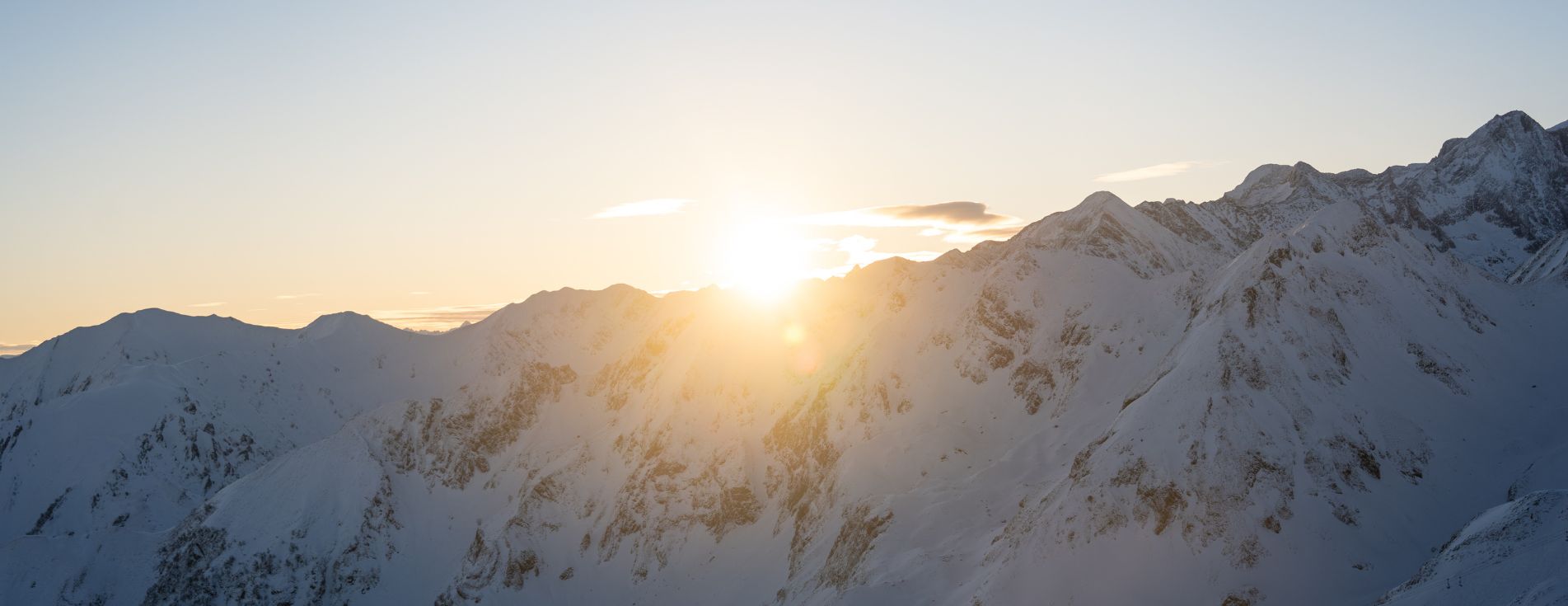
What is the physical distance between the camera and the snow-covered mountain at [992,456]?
8006cm

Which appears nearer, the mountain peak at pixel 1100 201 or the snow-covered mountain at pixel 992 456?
the snow-covered mountain at pixel 992 456

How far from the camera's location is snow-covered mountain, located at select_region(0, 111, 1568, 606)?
3152 inches

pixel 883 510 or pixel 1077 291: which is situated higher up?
pixel 1077 291

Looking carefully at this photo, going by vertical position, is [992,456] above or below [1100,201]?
below

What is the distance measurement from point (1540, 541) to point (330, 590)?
16405 cm

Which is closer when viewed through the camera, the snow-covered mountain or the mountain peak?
the snow-covered mountain

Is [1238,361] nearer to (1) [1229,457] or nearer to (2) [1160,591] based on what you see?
(1) [1229,457]

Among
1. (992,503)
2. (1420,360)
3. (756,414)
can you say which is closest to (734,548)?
(756,414)

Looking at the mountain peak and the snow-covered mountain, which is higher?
the mountain peak

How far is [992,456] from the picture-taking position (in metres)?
116

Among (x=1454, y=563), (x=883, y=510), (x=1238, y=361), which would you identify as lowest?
(x=883, y=510)

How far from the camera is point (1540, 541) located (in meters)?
52.7

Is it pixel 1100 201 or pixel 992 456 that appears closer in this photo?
pixel 992 456

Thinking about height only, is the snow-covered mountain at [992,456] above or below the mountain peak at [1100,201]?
below
